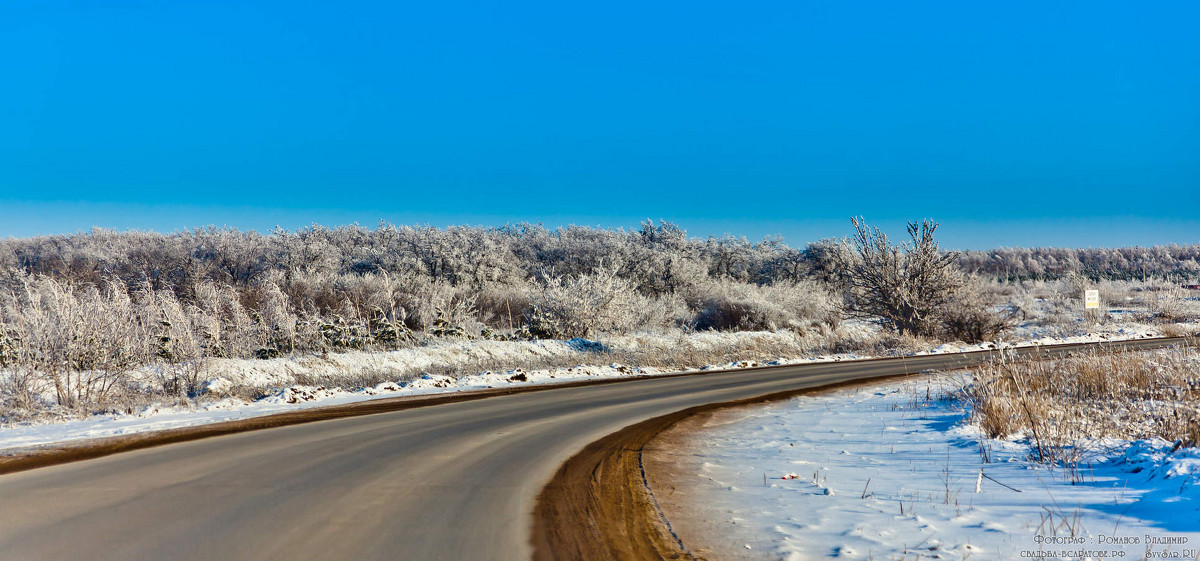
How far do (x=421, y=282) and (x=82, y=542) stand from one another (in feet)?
110

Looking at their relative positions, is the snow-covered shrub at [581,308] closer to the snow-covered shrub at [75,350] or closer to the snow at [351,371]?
the snow at [351,371]

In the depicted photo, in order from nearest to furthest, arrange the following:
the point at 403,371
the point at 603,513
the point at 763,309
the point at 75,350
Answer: the point at 603,513, the point at 75,350, the point at 403,371, the point at 763,309

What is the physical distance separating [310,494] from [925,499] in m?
5.94

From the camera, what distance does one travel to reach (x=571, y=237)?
9012 cm

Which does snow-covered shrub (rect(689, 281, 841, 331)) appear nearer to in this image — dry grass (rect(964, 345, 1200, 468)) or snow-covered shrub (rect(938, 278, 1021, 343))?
snow-covered shrub (rect(938, 278, 1021, 343))

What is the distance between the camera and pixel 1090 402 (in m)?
10.3

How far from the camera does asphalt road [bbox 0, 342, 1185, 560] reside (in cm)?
495

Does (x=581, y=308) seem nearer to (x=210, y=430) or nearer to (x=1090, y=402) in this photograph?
(x=210, y=430)

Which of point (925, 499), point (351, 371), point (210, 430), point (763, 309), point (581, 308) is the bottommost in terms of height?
point (925, 499)

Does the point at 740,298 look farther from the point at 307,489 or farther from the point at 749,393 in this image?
the point at 307,489

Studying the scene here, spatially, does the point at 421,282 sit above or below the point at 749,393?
above

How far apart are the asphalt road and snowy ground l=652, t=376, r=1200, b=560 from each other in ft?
6.14

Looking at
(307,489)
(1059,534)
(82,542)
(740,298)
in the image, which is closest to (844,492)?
(1059,534)

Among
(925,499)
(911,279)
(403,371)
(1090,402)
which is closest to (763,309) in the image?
(911,279)
